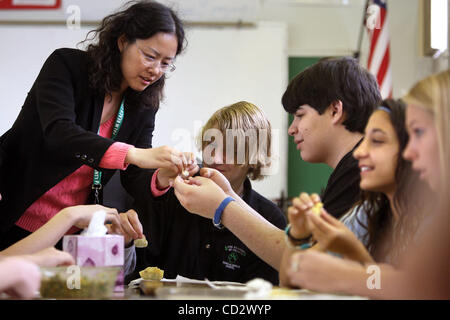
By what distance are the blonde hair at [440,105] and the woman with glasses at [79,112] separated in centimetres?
58

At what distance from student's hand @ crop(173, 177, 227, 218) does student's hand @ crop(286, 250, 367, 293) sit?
0.44 m

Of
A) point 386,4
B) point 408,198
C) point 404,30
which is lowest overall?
point 408,198

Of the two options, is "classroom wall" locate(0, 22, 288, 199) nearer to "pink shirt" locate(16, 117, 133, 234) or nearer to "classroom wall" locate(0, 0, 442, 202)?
Result: "classroom wall" locate(0, 0, 442, 202)

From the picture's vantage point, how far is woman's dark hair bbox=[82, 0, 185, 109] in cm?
125

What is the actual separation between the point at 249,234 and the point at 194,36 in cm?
235

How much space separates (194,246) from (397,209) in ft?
2.35

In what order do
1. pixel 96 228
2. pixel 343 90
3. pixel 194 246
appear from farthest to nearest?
pixel 194 246, pixel 343 90, pixel 96 228

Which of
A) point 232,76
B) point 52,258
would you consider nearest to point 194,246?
point 52,258

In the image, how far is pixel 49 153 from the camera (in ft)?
4.02

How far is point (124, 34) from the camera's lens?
4.25 feet

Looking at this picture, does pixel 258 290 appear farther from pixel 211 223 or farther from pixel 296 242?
pixel 211 223

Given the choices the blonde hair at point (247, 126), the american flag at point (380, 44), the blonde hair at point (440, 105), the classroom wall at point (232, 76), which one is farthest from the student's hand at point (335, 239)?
the classroom wall at point (232, 76)

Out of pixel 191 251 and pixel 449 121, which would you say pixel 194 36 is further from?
pixel 449 121
